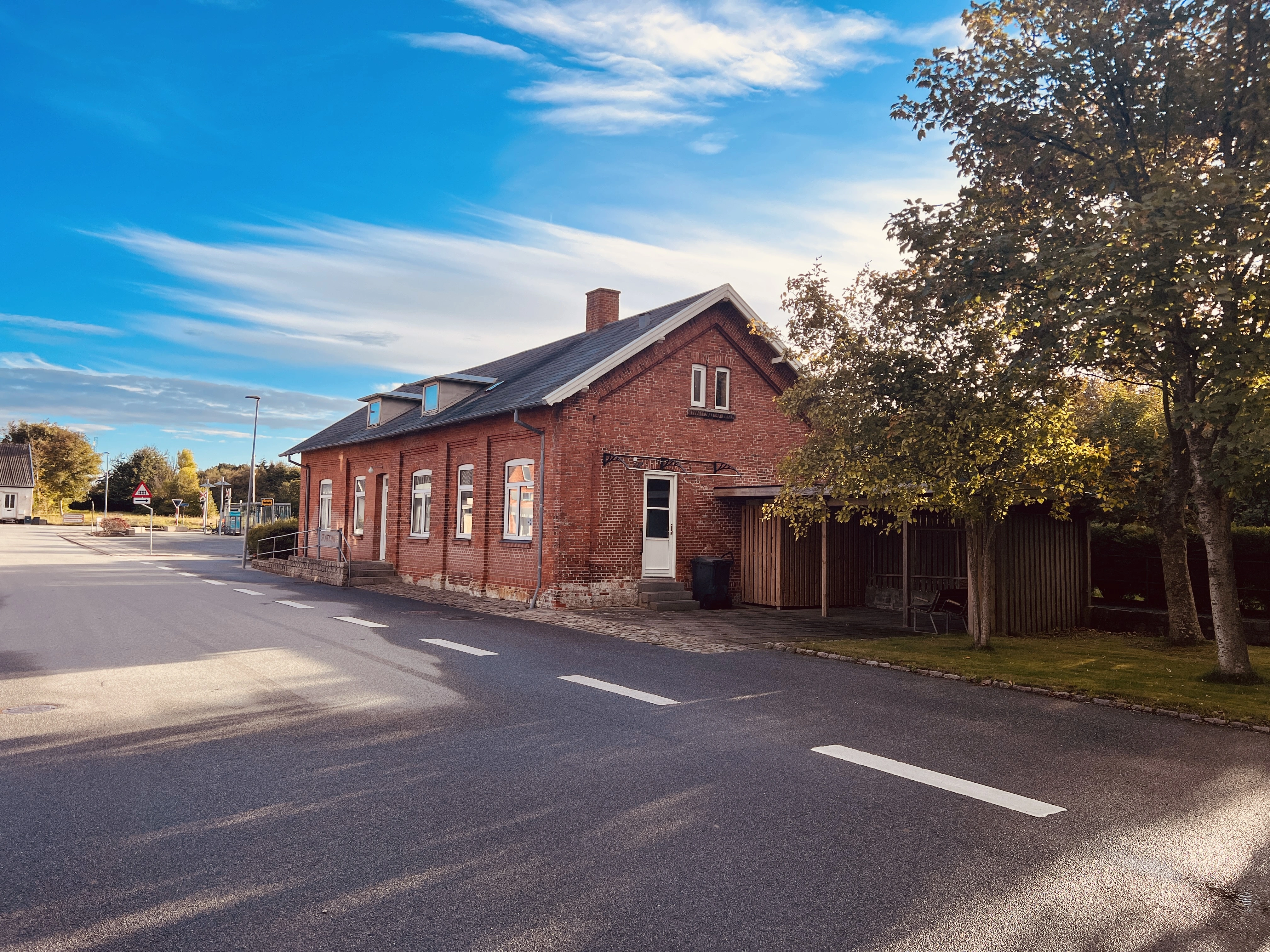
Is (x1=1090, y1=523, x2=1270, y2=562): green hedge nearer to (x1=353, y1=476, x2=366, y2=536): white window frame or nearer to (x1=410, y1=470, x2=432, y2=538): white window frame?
(x1=410, y1=470, x2=432, y2=538): white window frame

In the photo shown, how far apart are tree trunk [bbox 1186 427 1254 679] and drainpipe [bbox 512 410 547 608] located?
1164 centimetres

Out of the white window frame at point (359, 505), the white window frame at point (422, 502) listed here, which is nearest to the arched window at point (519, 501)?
the white window frame at point (422, 502)

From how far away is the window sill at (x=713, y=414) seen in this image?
20.2 metres

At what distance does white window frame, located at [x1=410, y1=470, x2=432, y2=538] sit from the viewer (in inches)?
924

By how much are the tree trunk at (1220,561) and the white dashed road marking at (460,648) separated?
8482mm

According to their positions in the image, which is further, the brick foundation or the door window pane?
the brick foundation

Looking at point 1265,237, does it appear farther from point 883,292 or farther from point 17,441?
point 17,441

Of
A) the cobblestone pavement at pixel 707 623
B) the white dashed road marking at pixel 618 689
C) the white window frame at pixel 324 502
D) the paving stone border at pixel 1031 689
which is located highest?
the white window frame at pixel 324 502

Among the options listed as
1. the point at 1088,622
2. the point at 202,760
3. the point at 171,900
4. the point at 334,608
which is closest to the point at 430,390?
the point at 334,608

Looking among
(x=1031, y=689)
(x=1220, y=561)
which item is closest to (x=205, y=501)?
(x=1031, y=689)

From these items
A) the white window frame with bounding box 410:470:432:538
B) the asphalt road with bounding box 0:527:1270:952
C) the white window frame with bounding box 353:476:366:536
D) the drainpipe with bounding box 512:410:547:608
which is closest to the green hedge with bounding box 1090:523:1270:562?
the asphalt road with bounding box 0:527:1270:952

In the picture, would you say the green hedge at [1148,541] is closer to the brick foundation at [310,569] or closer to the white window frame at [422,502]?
the white window frame at [422,502]

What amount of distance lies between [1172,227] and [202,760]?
9039 mm

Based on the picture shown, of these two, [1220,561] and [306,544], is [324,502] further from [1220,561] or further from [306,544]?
[1220,561]
